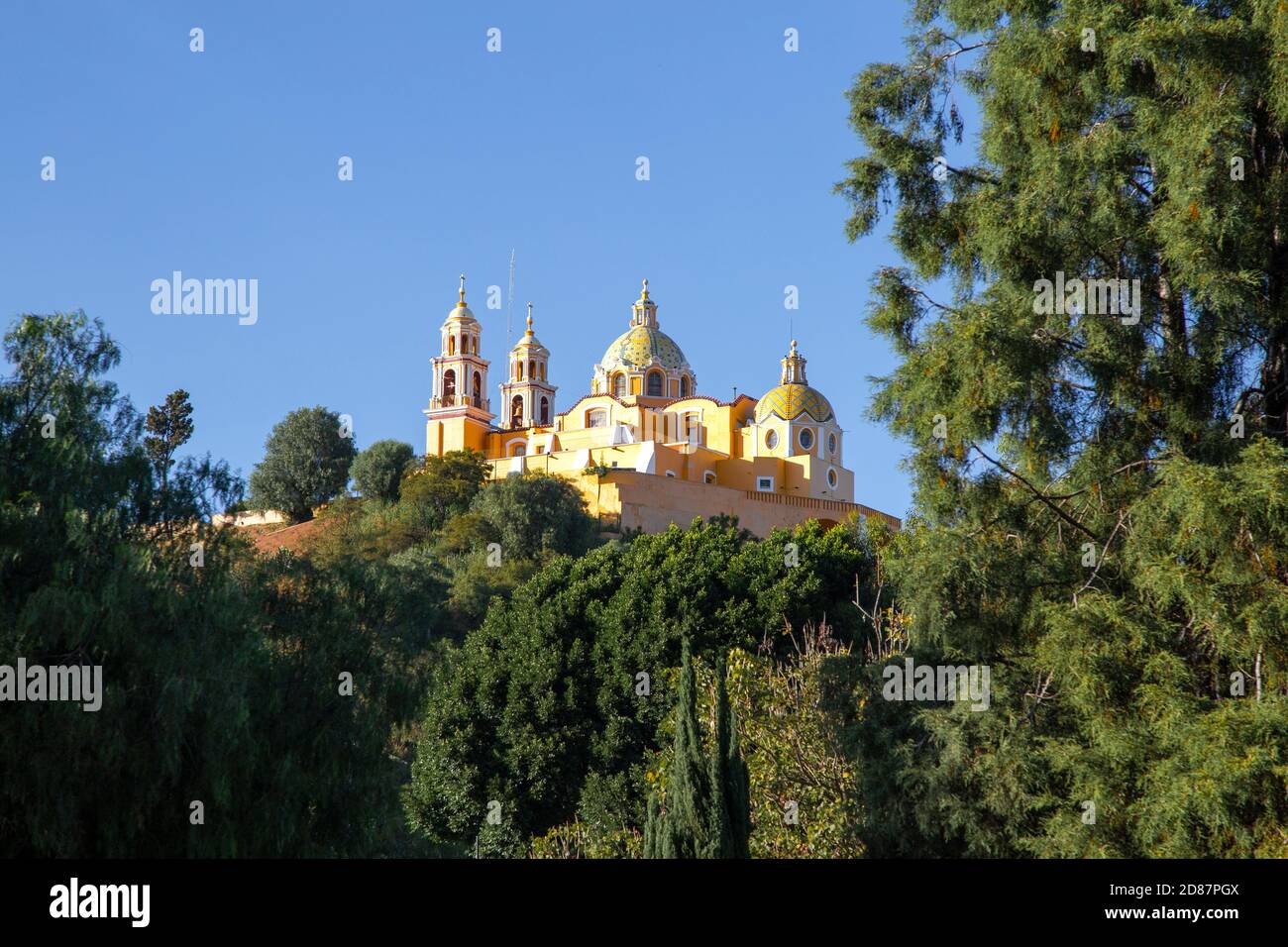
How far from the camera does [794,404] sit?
5269 centimetres

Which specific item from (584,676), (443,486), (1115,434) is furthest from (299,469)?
(1115,434)

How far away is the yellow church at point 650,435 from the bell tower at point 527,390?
0.16ft

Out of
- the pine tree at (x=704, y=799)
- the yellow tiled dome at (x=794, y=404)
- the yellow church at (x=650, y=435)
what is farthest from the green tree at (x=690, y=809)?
the yellow tiled dome at (x=794, y=404)

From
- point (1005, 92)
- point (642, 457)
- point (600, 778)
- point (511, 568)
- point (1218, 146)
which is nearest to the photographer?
point (1218, 146)

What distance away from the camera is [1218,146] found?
10547 mm

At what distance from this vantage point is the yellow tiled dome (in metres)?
52.6

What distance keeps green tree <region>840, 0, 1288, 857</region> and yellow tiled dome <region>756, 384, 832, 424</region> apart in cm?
3992

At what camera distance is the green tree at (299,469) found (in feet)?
188

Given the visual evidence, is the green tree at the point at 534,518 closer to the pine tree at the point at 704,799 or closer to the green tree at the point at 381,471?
the green tree at the point at 381,471

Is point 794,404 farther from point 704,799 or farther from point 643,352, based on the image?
point 704,799
